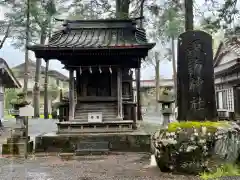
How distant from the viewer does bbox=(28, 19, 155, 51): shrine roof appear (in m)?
13.0

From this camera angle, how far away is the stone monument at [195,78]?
26.3 ft

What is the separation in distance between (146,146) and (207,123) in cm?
517

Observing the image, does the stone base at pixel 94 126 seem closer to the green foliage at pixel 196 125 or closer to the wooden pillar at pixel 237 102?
the green foliage at pixel 196 125

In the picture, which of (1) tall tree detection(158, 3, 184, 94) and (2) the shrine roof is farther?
(1) tall tree detection(158, 3, 184, 94)

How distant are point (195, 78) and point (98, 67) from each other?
Answer: 703 centimetres

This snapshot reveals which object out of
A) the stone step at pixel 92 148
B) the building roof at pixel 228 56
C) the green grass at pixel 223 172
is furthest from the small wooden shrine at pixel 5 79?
the green grass at pixel 223 172

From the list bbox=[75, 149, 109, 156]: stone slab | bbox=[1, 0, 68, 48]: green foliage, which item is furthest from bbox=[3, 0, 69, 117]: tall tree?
bbox=[75, 149, 109, 156]: stone slab

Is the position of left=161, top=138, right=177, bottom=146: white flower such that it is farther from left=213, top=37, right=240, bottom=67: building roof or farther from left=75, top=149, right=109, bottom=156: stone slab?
left=213, top=37, right=240, bottom=67: building roof

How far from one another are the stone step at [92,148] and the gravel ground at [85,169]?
0.61 meters

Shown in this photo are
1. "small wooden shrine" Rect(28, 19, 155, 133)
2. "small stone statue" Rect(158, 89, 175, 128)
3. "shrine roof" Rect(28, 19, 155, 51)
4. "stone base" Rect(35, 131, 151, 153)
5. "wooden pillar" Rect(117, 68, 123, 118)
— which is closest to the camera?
"stone base" Rect(35, 131, 151, 153)

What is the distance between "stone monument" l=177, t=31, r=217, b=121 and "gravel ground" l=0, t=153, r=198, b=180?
1820 millimetres

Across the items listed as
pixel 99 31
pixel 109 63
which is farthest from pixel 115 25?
pixel 109 63

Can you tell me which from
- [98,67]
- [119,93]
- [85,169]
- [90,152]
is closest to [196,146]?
[85,169]

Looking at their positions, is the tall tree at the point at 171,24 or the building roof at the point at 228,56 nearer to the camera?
the building roof at the point at 228,56
